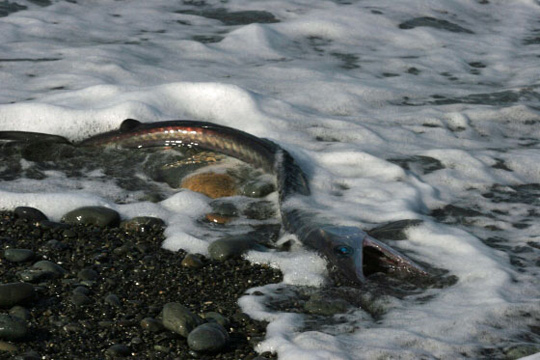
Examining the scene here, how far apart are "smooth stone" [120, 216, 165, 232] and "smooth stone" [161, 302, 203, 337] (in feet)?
3.36

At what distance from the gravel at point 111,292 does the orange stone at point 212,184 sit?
547 millimetres

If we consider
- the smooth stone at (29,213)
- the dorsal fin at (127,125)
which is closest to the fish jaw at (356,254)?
the smooth stone at (29,213)

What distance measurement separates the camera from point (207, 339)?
3.01 m

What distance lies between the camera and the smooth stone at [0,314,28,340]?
295cm

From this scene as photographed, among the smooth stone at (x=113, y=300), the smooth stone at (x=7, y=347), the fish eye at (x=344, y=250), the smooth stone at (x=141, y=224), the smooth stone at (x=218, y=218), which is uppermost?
the fish eye at (x=344, y=250)

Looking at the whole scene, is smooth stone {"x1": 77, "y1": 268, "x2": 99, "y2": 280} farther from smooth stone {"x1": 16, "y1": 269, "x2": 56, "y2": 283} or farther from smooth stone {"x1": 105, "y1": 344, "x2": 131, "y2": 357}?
smooth stone {"x1": 105, "y1": 344, "x2": 131, "y2": 357}

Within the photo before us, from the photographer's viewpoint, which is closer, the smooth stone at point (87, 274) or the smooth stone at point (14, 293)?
the smooth stone at point (14, 293)

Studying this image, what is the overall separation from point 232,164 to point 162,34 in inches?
134

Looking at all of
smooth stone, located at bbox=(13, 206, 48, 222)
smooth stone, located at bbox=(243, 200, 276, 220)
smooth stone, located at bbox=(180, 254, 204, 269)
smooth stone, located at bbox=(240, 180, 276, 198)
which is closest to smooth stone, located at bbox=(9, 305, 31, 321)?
smooth stone, located at bbox=(180, 254, 204, 269)

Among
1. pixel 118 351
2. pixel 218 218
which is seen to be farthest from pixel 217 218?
pixel 118 351

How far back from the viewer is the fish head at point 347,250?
3.56 meters

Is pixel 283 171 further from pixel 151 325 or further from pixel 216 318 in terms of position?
pixel 151 325

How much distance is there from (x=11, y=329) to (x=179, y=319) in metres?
0.65

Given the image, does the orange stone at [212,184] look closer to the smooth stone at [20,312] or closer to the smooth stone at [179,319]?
the smooth stone at [179,319]
